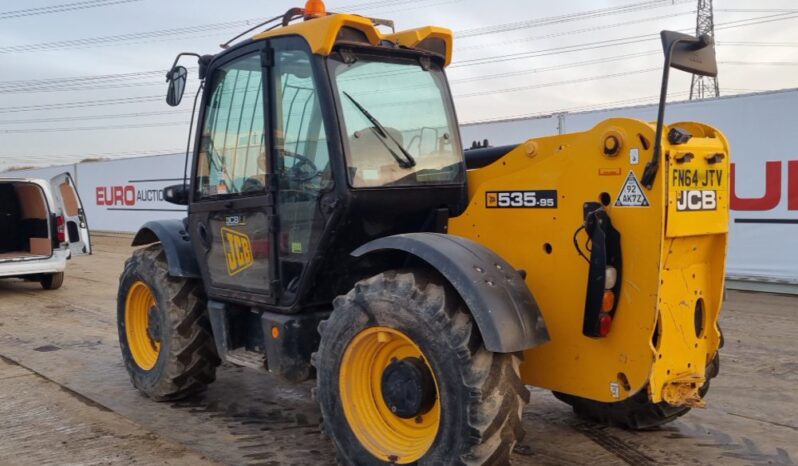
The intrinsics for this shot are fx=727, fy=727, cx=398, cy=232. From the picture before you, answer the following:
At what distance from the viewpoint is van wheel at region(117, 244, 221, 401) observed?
505cm

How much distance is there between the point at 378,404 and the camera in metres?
3.66

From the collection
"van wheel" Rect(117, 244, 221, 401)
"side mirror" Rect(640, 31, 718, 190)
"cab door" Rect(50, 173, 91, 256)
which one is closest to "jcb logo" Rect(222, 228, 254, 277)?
"van wheel" Rect(117, 244, 221, 401)

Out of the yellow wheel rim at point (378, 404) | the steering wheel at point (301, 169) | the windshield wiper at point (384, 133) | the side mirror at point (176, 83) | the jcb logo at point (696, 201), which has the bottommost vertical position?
the yellow wheel rim at point (378, 404)

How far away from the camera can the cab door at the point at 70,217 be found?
10.9 m

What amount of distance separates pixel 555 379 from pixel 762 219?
7.93m

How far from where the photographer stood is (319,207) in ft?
13.1

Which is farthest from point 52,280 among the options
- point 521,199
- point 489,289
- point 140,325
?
point 489,289

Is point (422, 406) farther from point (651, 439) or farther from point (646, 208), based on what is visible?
point (651, 439)

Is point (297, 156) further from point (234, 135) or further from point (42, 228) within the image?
point (42, 228)

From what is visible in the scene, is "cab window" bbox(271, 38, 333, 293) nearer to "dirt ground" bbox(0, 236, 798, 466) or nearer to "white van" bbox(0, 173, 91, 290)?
"dirt ground" bbox(0, 236, 798, 466)

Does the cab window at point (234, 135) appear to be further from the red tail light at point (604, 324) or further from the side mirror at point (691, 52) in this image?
the side mirror at point (691, 52)

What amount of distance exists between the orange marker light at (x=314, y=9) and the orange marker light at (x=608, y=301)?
2420 millimetres

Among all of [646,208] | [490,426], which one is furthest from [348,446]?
[646,208]

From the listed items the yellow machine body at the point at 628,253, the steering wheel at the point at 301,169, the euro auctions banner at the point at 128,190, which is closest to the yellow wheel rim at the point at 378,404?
the yellow machine body at the point at 628,253
